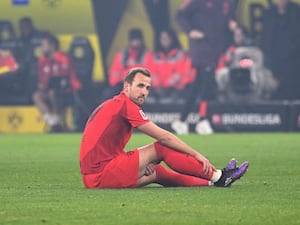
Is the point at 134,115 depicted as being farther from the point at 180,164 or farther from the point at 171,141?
the point at 180,164

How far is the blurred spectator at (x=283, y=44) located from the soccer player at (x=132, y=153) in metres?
18.6

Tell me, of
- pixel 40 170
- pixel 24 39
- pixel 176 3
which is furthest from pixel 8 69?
pixel 40 170

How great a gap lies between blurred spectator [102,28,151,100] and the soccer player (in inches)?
751

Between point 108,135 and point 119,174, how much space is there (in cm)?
39

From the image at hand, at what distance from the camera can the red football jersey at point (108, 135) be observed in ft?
37.4

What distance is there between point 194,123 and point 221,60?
1.75 m

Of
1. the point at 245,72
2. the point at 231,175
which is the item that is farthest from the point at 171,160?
the point at 245,72

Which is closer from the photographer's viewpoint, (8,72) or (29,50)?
(29,50)

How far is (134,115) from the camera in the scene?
11.3 metres

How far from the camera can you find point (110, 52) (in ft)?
101

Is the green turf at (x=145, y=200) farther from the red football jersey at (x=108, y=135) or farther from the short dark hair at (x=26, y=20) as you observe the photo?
the short dark hair at (x=26, y=20)

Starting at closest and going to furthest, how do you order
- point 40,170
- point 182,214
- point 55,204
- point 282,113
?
point 182,214, point 55,204, point 40,170, point 282,113

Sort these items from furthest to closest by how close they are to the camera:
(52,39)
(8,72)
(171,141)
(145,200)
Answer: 1. (8,72)
2. (52,39)
3. (171,141)
4. (145,200)

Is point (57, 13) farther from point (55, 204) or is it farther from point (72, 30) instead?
point (55, 204)
